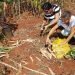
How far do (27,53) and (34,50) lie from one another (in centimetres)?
17

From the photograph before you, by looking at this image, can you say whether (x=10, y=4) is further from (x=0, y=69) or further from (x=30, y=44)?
(x=0, y=69)

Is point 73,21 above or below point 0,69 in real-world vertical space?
above

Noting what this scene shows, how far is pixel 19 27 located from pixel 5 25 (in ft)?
0.98

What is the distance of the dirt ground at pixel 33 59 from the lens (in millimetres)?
5729

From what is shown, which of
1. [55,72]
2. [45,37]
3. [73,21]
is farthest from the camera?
[45,37]

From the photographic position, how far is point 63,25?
21.3 ft

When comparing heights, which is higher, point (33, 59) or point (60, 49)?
point (60, 49)

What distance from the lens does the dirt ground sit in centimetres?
573

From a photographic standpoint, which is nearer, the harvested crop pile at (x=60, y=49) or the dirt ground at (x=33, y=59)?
the dirt ground at (x=33, y=59)

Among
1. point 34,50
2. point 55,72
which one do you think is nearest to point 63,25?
point 34,50

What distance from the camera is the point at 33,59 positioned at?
240 inches

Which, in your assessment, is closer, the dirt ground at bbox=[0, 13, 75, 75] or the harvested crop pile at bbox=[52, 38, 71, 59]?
the dirt ground at bbox=[0, 13, 75, 75]

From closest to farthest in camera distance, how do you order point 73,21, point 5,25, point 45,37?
point 73,21 → point 45,37 → point 5,25

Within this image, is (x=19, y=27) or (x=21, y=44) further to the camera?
(x=19, y=27)
